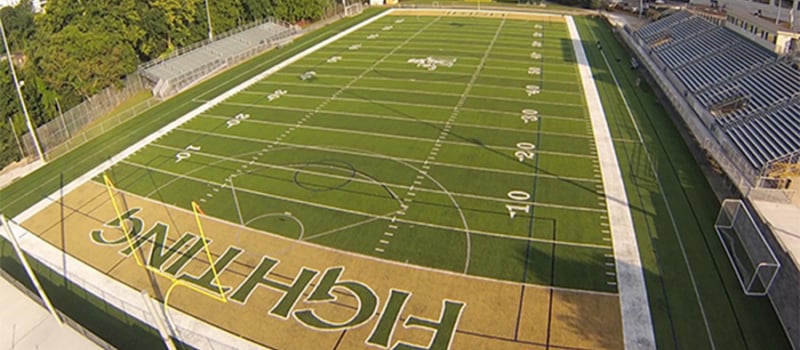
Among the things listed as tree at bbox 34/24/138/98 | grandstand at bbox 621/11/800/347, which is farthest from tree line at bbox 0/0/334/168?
grandstand at bbox 621/11/800/347

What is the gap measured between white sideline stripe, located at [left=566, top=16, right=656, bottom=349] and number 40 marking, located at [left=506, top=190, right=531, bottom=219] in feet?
10.0

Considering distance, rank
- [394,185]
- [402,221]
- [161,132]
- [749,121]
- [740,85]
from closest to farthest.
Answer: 1. [402,221]
2. [394,185]
3. [749,121]
4. [740,85]
5. [161,132]

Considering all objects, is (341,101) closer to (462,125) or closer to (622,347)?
(462,125)

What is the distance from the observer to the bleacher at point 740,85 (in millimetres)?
22219

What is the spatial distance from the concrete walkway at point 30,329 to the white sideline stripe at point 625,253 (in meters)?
14.8

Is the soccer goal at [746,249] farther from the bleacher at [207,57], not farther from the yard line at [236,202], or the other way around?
the bleacher at [207,57]

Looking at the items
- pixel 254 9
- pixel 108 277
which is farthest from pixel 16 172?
pixel 254 9

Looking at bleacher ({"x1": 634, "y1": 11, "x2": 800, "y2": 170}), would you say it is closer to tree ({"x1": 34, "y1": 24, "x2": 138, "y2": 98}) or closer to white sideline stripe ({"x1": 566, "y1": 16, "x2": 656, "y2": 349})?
white sideline stripe ({"x1": 566, "y1": 16, "x2": 656, "y2": 349})

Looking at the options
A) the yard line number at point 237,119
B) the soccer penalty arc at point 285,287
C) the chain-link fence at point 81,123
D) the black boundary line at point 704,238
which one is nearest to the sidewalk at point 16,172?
the chain-link fence at point 81,123

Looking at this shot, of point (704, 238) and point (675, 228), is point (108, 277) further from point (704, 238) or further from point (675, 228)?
point (704, 238)

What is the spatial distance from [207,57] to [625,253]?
121 feet

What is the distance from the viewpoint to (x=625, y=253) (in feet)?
56.2

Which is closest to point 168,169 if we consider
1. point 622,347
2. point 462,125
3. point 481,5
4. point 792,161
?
point 462,125

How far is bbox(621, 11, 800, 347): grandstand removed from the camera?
51.3ft
